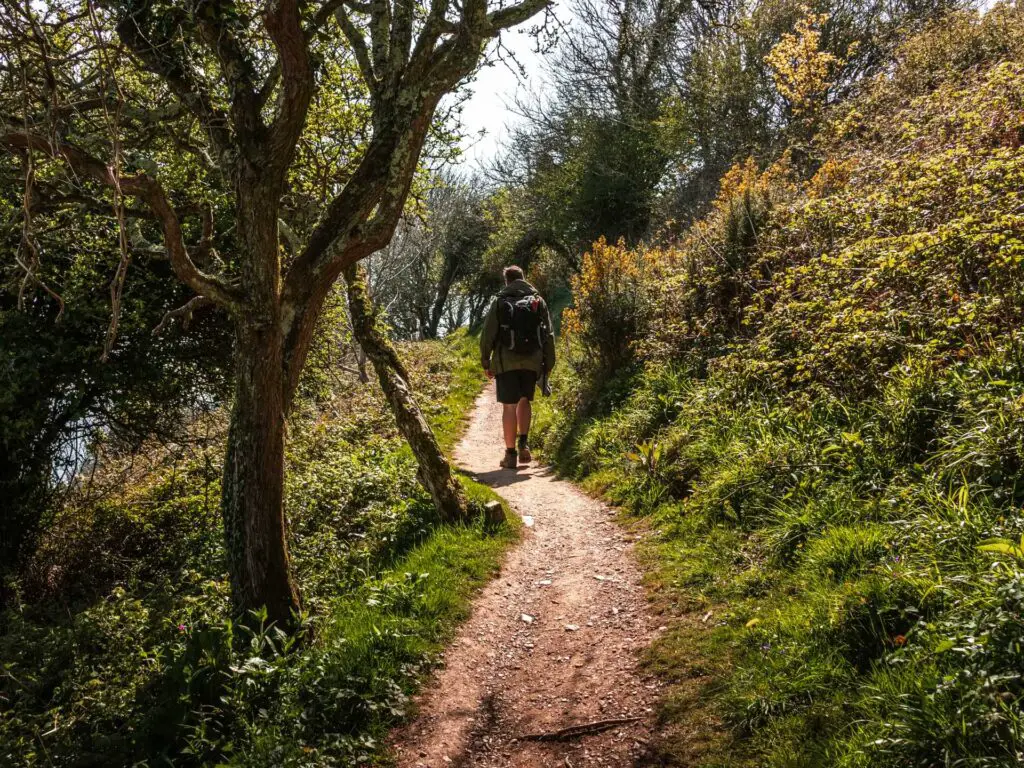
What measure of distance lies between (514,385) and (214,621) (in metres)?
5.05

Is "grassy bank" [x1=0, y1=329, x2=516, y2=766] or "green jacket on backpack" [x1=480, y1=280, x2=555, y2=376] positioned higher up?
"green jacket on backpack" [x1=480, y1=280, x2=555, y2=376]

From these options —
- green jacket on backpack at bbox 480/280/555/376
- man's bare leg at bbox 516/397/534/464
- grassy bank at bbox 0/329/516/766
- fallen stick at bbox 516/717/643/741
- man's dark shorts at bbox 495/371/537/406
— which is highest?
green jacket on backpack at bbox 480/280/555/376

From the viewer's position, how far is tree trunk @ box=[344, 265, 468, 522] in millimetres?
6281

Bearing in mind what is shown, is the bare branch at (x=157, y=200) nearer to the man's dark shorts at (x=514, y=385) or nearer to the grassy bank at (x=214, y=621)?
the grassy bank at (x=214, y=621)

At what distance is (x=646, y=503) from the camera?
6422mm

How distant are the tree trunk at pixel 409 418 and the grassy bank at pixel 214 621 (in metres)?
0.32

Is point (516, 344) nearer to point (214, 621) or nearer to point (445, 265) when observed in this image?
point (214, 621)

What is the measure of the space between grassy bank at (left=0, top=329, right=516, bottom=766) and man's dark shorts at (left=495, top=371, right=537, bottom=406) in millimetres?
1642

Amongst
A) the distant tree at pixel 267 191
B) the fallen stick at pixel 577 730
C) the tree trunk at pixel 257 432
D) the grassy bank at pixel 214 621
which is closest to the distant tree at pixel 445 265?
the grassy bank at pixel 214 621

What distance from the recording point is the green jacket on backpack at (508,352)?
341 inches

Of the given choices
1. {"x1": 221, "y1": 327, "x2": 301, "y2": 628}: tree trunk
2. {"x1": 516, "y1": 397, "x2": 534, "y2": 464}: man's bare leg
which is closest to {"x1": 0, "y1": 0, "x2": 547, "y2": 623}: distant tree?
{"x1": 221, "y1": 327, "x2": 301, "y2": 628}: tree trunk

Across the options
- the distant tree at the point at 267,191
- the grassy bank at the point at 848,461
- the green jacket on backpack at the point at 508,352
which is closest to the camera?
the grassy bank at the point at 848,461

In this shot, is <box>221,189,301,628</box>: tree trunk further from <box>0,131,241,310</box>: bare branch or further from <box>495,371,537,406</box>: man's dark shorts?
<box>495,371,537,406</box>: man's dark shorts

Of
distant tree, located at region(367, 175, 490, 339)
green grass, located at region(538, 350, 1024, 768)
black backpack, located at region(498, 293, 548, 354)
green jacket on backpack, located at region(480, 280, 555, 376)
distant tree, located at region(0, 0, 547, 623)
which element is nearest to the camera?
green grass, located at region(538, 350, 1024, 768)
